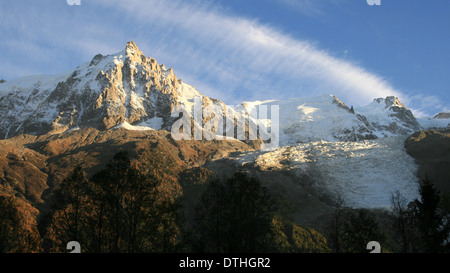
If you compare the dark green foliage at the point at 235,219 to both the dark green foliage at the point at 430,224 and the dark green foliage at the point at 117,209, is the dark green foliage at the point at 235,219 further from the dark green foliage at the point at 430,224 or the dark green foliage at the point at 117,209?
the dark green foliage at the point at 430,224

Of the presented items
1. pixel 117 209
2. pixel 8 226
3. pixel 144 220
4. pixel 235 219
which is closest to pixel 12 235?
pixel 8 226

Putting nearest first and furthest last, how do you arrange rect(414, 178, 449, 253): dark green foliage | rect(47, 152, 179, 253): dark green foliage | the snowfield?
rect(47, 152, 179, 253): dark green foliage
rect(414, 178, 449, 253): dark green foliage
the snowfield

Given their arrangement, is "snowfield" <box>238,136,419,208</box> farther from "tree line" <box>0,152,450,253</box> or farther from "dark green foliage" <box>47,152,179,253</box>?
"dark green foliage" <box>47,152,179,253</box>

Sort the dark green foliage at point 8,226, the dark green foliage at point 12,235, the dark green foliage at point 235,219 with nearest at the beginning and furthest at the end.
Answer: the dark green foliage at point 8,226 → the dark green foliage at point 12,235 → the dark green foliage at point 235,219

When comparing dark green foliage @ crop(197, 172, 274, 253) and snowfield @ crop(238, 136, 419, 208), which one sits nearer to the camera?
dark green foliage @ crop(197, 172, 274, 253)

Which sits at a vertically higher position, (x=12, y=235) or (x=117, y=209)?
(x=117, y=209)

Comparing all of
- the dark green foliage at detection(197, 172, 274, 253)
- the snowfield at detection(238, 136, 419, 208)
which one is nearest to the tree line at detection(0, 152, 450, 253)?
the dark green foliage at detection(197, 172, 274, 253)

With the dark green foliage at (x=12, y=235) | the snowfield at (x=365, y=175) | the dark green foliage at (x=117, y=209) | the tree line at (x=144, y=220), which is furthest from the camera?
the snowfield at (x=365, y=175)

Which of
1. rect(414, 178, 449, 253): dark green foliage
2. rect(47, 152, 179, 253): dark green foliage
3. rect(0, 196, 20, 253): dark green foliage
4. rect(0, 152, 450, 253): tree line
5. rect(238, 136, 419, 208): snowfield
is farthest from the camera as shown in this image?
rect(238, 136, 419, 208): snowfield

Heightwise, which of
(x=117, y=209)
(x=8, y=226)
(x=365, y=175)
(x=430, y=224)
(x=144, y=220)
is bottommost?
(x=8, y=226)

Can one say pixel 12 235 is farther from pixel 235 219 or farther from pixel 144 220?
pixel 235 219

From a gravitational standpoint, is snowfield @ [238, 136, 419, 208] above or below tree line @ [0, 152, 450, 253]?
above

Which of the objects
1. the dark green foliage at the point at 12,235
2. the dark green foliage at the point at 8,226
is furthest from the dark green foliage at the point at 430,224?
the dark green foliage at the point at 8,226

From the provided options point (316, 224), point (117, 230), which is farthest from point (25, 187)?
point (117, 230)
